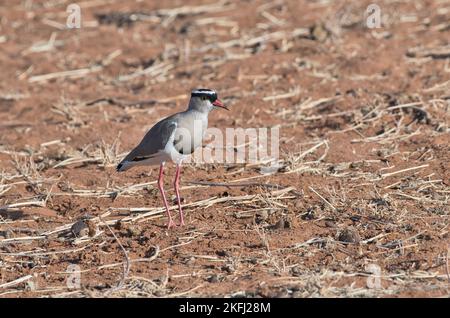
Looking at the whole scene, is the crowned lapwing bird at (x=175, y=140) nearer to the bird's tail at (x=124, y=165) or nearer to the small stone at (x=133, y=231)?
the bird's tail at (x=124, y=165)

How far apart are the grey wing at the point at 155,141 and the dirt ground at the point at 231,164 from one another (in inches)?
21.3

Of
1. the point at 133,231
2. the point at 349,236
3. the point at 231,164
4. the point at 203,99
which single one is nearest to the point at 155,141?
the point at 203,99

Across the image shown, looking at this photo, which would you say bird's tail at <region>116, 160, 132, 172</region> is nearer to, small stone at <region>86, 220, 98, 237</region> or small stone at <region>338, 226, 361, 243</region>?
small stone at <region>86, 220, 98, 237</region>

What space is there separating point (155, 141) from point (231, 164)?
4.88 ft

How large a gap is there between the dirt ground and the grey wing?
54 centimetres

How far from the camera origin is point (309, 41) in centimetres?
1359

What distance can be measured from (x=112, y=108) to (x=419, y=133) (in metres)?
4.31

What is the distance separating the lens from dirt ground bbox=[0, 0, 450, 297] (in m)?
7.11

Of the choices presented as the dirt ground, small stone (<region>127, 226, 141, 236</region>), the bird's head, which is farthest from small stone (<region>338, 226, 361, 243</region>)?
the bird's head

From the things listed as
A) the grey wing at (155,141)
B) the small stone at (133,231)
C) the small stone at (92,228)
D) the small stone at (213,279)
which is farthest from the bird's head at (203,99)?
the small stone at (213,279)

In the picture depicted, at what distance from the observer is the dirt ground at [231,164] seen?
7.11 m

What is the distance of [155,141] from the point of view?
8.30m
